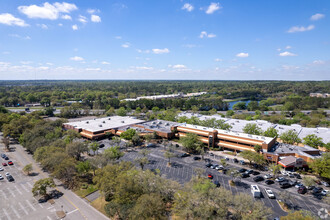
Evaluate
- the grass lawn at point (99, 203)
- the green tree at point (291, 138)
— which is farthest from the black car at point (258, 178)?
the grass lawn at point (99, 203)

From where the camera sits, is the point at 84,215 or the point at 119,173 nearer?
the point at 84,215

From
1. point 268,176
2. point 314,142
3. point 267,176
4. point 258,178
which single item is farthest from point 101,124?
point 314,142

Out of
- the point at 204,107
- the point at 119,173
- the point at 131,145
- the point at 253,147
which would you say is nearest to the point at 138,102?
the point at 204,107

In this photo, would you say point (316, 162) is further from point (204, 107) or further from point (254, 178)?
point (204, 107)

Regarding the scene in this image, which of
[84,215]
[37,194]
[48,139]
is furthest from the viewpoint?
[48,139]

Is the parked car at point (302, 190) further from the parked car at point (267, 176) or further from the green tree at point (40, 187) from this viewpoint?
the green tree at point (40, 187)

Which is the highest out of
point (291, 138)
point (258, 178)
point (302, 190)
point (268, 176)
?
point (291, 138)

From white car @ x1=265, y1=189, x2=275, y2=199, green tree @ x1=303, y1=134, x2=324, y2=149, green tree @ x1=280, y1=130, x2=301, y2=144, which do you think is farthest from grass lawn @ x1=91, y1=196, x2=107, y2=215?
green tree @ x1=303, y1=134, x2=324, y2=149

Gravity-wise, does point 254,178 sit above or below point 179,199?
below

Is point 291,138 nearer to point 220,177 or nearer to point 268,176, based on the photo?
point 268,176
